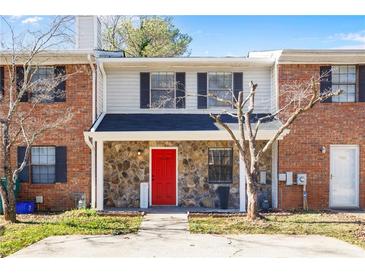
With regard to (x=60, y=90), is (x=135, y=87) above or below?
above

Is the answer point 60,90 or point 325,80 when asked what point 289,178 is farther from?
point 60,90

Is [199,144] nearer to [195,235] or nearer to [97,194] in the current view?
[97,194]

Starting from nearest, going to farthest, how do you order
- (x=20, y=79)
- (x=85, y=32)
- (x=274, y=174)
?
(x=20, y=79) → (x=274, y=174) → (x=85, y=32)

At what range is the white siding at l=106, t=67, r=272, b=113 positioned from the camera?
47.2 ft

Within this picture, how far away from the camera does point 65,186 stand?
522 inches

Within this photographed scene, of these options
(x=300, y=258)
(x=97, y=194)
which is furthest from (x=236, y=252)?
(x=97, y=194)

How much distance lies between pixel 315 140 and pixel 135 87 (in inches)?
238

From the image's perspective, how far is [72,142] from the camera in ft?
43.5

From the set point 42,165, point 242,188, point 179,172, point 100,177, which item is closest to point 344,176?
point 242,188

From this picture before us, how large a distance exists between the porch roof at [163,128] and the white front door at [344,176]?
220 cm

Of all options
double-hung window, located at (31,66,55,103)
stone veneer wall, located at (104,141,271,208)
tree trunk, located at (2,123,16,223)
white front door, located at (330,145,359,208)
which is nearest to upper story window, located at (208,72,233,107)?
stone veneer wall, located at (104,141,271,208)

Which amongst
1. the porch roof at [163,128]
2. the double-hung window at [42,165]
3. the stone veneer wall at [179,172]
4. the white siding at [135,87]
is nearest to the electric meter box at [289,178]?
the stone veneer wall at [179,172]

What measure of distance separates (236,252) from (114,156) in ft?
23.3

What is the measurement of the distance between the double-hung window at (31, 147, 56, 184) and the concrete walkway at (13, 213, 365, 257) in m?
4.49
